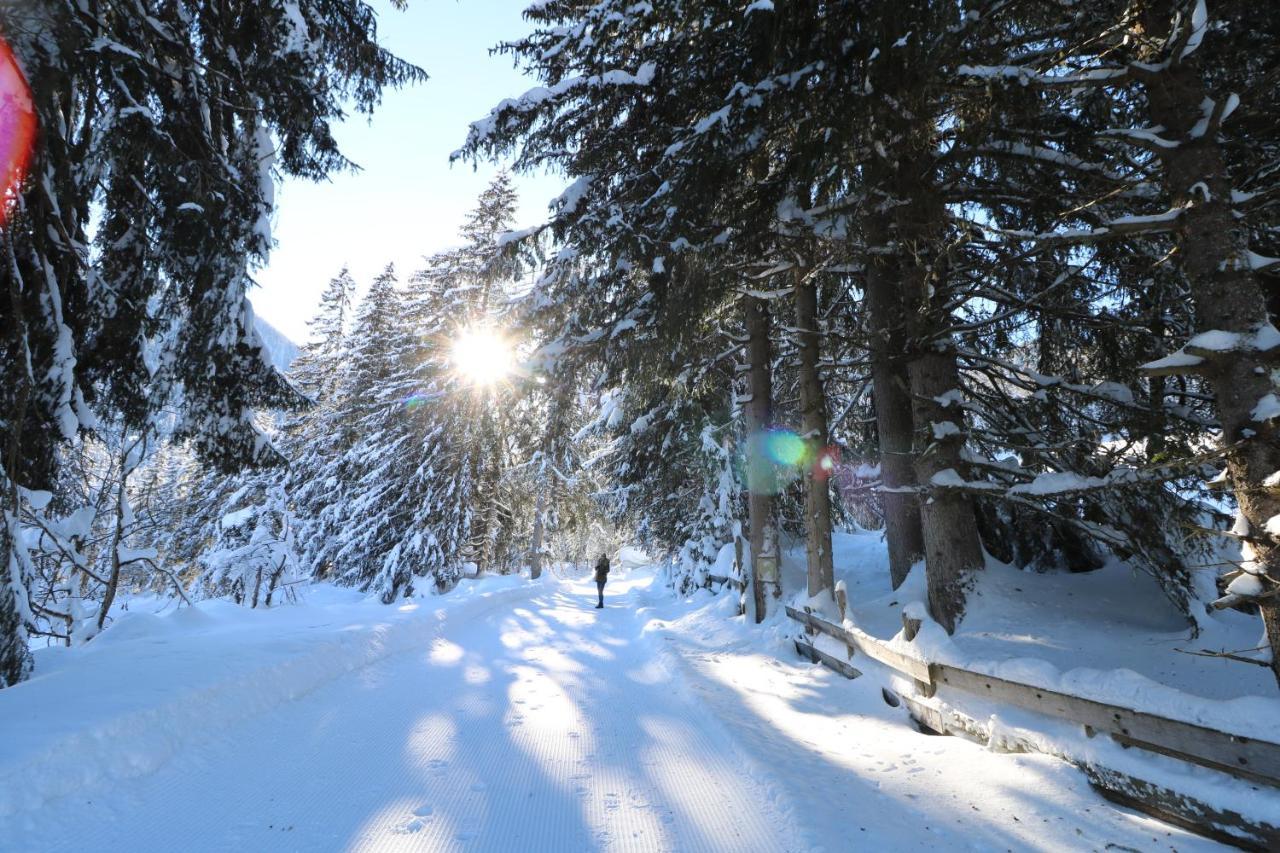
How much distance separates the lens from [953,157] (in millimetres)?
6023

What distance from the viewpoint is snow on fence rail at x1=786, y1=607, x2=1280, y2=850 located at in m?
2.80

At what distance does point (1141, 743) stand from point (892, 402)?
5322 mm

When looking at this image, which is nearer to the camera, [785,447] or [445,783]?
[445,783]

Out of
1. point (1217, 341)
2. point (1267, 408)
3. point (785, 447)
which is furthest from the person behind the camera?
point (785, 447)

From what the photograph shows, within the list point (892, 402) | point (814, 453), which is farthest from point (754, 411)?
point (892, 402)

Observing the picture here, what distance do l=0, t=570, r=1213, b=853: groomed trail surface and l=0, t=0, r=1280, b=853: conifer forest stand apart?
39 mm

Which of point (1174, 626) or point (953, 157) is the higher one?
point (953, 157)

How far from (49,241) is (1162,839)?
32.5ft

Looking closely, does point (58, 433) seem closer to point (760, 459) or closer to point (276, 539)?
point (760, 459)

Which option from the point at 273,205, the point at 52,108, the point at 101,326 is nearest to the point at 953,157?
the point at 273,205

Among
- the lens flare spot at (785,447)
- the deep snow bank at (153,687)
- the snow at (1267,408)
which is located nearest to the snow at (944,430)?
the snow at (1267,408)

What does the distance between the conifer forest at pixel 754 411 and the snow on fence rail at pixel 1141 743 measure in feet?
0.08

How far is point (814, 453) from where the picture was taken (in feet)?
29.5

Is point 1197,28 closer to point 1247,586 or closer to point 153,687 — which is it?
point 1247,586
